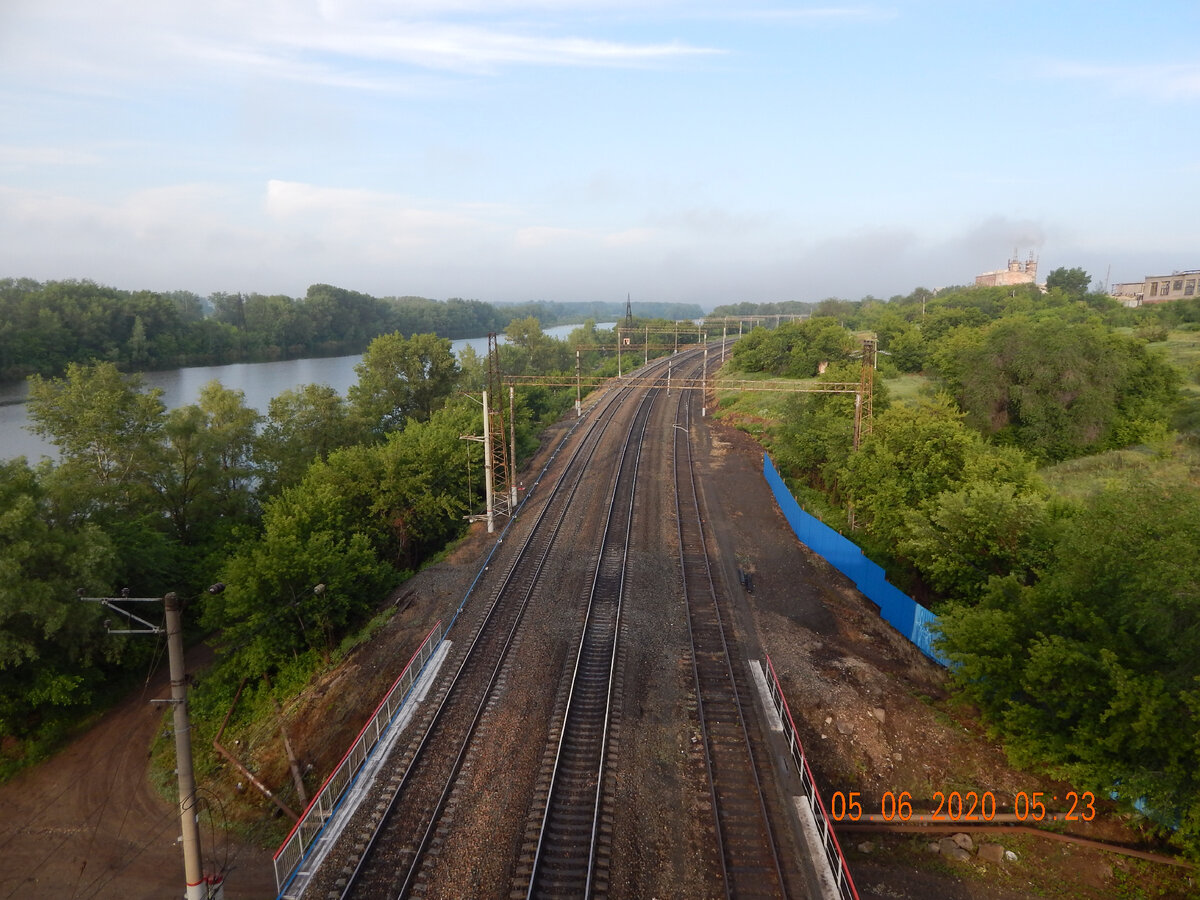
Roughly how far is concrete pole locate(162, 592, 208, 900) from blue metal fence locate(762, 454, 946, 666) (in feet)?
47.4

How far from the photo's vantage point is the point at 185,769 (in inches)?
329

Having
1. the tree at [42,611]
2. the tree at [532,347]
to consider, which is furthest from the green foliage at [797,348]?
the tree at [42,611]

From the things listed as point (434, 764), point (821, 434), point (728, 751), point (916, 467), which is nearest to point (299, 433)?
point (434, 764)

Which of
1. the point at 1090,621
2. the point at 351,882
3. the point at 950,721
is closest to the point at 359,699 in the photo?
the point at 351,882

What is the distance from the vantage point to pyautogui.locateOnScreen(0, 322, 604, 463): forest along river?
3928 centimetres

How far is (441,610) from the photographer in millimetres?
18562

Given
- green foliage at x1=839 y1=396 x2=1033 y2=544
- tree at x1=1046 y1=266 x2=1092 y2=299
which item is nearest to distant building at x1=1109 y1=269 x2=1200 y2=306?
tree at x1=1046 y1=266 x2=1092 y2=299

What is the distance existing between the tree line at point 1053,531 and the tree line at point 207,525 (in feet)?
52.6

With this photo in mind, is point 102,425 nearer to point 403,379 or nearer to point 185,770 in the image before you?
point 403,379

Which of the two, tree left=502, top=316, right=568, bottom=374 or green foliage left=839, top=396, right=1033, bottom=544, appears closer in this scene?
green foliage left=839, top=396, right=1033, bottom=544

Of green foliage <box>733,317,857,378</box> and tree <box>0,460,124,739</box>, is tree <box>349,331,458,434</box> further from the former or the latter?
green foliage <box>733,317,857,378</box>

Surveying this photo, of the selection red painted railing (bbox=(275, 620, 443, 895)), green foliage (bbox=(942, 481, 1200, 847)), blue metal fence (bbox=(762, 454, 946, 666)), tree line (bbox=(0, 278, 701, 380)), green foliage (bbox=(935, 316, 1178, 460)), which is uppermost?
tree line (bbox=(0, 278, 701, 380))
